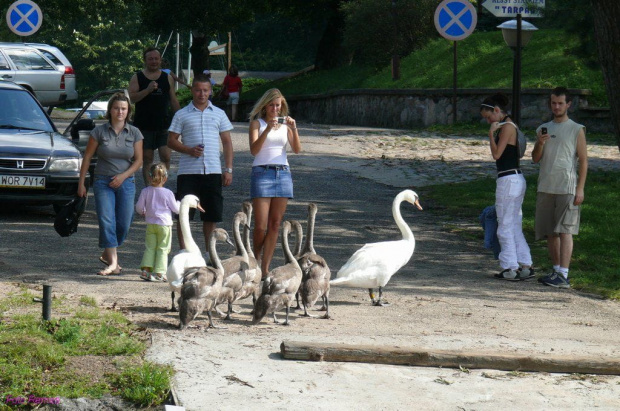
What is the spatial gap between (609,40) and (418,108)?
16166 millimetres

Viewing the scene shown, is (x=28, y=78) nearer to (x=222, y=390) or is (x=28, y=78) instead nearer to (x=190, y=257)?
(x=190, y=257)

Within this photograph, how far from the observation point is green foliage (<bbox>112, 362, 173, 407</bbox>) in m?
6.24

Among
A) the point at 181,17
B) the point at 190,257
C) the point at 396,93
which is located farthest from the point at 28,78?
the point at 190,257

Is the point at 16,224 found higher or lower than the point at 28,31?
lower

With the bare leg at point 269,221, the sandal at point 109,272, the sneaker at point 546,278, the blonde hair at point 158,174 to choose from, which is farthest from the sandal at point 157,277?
the sneaker at point 546,278

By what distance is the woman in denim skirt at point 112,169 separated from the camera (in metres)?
10.2

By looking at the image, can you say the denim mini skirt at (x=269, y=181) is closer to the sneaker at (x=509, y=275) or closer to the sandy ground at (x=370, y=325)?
the sandy ground at (x=370, y=325)

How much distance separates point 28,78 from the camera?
84.8 feet

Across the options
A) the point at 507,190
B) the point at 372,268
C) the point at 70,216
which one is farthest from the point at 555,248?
the point at 70,216

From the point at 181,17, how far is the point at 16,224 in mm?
25977

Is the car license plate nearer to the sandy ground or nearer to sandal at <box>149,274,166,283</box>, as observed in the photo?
the sandy ground

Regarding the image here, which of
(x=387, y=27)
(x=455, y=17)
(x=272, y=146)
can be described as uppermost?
(x=387, y=27)

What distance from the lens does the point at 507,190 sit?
429 inches

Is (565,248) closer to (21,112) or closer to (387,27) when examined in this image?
(21,112)
